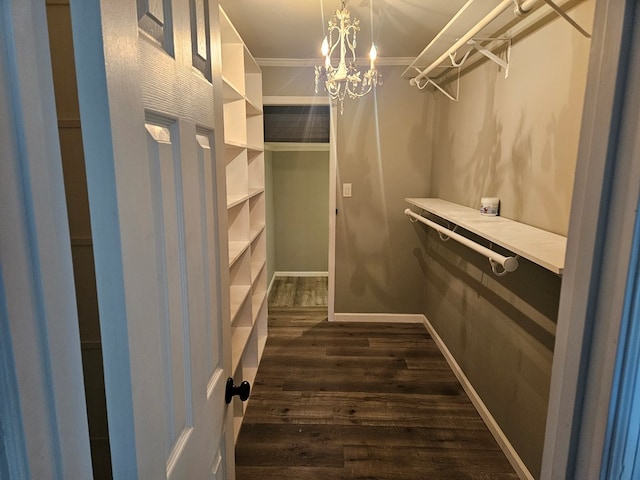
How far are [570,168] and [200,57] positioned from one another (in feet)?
4.84

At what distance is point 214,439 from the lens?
0.95 m

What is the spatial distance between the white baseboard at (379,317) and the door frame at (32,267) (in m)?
3.43

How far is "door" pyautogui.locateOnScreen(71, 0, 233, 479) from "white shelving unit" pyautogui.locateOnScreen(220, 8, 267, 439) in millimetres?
1169

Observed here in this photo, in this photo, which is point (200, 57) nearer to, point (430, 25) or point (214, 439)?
point (214, 439)

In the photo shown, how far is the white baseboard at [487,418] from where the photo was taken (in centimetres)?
191

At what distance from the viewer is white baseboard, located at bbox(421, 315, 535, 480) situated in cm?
191

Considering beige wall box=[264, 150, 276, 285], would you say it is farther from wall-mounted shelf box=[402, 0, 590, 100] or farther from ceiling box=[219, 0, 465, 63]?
wall-mounted shelf box=[402, 0, 590, 100]

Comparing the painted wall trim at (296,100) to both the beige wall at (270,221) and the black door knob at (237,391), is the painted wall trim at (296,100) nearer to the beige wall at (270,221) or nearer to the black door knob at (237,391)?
the beige wall at (270,221)

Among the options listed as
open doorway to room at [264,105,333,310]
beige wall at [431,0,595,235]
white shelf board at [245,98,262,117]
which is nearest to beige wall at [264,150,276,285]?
open doorway to room at [264,105,333,310]

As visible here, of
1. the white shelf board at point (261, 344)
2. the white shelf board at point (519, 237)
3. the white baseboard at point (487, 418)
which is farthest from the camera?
the white shelf board at point (261, 344)

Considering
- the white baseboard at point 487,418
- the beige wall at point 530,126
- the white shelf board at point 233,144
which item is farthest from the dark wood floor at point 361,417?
the white shelf board at point 233,144

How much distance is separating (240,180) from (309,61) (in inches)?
61.0

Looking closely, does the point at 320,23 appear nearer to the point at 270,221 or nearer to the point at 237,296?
the point at 237,296

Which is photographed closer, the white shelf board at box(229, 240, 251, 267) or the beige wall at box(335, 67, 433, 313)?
→ the white shelf board at box(229, 240, 251, 267)
